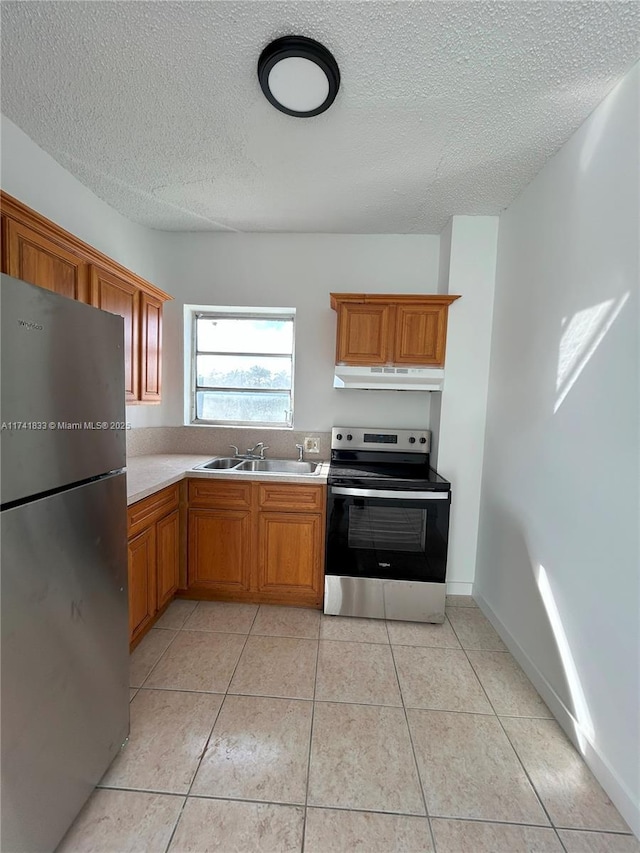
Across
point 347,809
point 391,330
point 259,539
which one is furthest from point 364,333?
point 347,809

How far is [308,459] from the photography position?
299cm

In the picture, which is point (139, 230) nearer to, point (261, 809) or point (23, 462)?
point (23, 462)

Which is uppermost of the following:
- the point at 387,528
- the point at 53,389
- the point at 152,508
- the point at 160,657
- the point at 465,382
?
the point at 465,382

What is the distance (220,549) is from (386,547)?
1120 millimetres

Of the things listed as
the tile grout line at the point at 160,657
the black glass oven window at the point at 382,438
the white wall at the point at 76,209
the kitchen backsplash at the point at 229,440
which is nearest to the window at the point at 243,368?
the kitchen backsplash at the point at 229,440

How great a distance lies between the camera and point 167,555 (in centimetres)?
229

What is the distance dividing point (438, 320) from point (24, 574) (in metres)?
2.56

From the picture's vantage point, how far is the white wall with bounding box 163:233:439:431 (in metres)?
2.90

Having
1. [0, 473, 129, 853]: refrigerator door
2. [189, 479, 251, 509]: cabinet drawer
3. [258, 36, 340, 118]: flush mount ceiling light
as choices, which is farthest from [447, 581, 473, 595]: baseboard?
[258, 36, 340, 118]: flush mount ceiling light

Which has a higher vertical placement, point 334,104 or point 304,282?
point 334,104

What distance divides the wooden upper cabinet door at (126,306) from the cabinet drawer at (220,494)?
707mm

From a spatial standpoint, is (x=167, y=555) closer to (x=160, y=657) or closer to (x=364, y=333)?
(x=160, y=657)

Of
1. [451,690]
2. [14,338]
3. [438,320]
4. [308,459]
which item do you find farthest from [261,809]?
[438,320]

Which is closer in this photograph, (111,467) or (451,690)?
(111,467)
